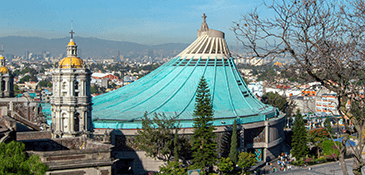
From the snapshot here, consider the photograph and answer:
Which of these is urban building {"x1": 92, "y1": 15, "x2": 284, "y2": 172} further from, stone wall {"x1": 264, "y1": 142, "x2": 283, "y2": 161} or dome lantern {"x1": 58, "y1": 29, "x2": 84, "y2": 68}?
dome lantern {"x1": 58, "y1": 29, "x2": 84, "y2": 68}

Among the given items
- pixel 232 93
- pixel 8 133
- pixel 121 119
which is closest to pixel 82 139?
pixel 8 133

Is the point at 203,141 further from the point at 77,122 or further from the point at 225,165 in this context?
the point at 77,122

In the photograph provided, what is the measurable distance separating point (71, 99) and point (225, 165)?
34.5 ft

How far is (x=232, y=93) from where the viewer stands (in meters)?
34.2

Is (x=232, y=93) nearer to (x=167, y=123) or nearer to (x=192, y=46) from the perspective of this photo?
(x=192, y=46)

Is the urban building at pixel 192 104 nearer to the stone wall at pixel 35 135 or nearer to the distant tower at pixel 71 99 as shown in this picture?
the stone wall at pixel 35 135

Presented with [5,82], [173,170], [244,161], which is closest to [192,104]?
[244,161]

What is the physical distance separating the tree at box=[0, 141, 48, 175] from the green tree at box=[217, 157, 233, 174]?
1451cm

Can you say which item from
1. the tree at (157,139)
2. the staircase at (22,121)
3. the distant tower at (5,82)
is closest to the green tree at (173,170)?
the tree at (157,139)

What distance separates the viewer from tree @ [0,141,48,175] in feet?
36.3

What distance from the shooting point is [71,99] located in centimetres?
2030

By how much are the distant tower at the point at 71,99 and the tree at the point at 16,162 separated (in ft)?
26.0

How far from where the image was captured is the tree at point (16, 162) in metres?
11.1

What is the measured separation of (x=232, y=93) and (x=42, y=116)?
51.6 feet
